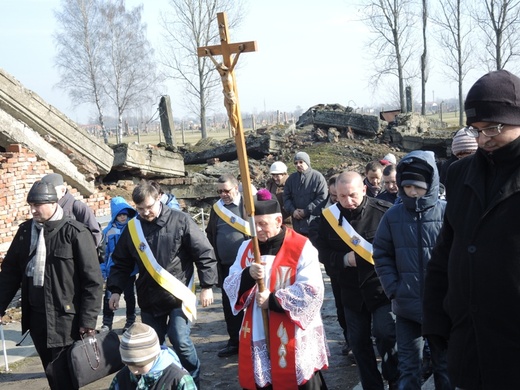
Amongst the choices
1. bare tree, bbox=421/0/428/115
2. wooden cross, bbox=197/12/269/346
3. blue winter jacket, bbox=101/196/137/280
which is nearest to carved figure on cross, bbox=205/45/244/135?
wooden cross, bbox=197/12/269/346

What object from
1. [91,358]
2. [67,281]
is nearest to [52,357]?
[91,358]

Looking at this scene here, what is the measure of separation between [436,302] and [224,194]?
4348mm

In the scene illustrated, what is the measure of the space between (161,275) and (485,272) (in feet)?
11.1

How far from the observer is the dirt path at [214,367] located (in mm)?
5969

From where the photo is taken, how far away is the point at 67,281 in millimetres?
5059

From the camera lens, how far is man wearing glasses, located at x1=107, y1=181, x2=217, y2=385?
5.41m

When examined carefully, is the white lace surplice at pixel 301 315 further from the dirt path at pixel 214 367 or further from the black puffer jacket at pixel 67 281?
the dirt path at pixel 214 367

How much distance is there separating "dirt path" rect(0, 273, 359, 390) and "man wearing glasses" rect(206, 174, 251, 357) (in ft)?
0.97

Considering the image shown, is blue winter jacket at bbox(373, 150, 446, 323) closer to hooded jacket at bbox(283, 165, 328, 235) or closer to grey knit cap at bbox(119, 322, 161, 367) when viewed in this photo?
grey knit cap at bbox(119, 322, 161, 367)

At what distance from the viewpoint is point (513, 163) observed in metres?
2.53

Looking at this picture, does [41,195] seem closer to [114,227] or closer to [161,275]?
[161,275]

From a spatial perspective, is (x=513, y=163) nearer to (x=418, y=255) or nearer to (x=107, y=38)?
(x=418, y=255)

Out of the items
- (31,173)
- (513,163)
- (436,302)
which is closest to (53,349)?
(436,302)

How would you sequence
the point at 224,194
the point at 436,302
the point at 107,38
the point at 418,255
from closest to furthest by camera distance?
the point at 436,302, the point at 418,255, the point at 224,194, the point at 107,38
